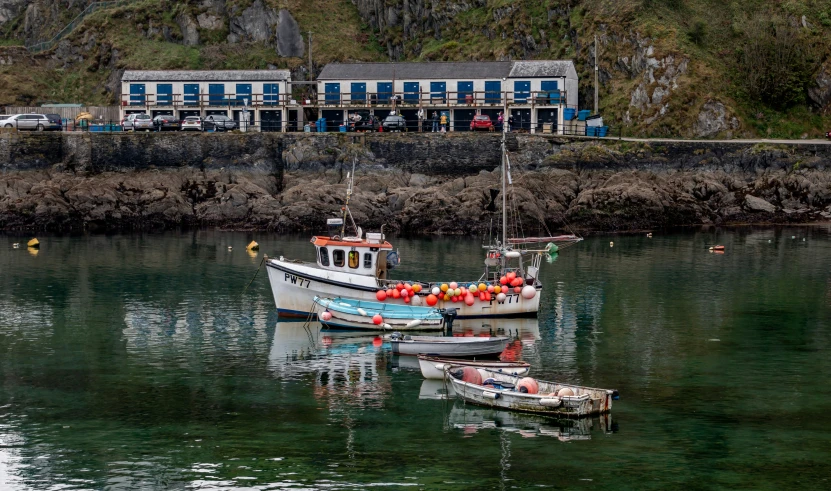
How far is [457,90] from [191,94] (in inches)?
948

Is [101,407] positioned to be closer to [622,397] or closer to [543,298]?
[622,397]

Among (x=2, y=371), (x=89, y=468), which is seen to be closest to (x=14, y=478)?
(x=89, y=468)

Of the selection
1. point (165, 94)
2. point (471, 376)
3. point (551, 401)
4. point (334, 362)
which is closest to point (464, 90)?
point (165, 94)

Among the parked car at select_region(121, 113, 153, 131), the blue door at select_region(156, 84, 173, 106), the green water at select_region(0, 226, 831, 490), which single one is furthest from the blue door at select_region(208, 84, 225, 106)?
the green water at select_region(0, 226, 831, 490)

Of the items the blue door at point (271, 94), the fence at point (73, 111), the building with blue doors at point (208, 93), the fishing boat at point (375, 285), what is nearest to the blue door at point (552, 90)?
the building with blue doors at point (208, 93)

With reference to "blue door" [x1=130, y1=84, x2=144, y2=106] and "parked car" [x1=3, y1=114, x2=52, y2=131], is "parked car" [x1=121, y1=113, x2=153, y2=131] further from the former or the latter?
"parked car" [x1=3, y1=114, x2=52, y2=131]

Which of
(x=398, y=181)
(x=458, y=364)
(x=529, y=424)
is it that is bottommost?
(x=529, y=424)

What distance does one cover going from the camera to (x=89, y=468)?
3098cm

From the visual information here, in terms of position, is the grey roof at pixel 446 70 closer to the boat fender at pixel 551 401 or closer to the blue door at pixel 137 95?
the blue door at pixel 137 95

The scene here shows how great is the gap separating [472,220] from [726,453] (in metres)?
50.7

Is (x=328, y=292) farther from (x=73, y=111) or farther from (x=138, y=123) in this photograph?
(x=73, y=111)

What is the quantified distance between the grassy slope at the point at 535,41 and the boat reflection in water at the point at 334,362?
5123 cm

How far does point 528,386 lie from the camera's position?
118 feet

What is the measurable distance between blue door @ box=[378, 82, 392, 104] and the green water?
34.2 meters
